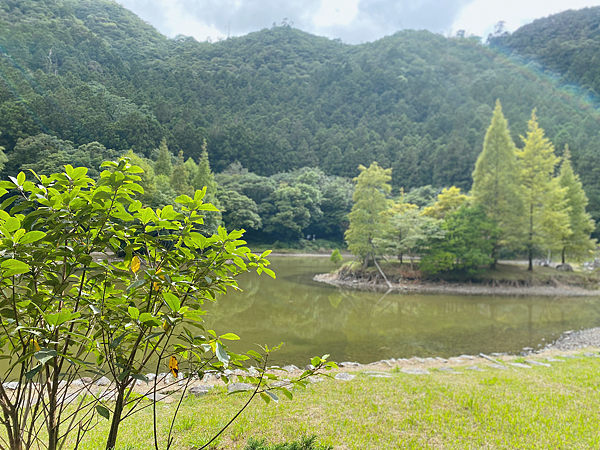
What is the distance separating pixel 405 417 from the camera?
2.96 m

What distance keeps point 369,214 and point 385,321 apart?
8322mm

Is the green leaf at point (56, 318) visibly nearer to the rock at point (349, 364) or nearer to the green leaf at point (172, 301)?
the green leaf at point (172, 301)

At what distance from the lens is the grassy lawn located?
8.16 ft

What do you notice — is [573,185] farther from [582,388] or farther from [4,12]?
[4,12]

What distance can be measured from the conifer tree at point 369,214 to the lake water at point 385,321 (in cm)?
324

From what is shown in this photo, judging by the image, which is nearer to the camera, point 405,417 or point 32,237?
point 32,237

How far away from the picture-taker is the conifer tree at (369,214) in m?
16.7

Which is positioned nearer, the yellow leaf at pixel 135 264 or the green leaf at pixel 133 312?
the green leaf at pixel 133 312

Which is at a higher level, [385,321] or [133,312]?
[133,312]

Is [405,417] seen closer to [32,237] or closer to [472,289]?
[32,237]

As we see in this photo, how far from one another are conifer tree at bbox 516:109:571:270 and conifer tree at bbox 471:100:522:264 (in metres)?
0.47

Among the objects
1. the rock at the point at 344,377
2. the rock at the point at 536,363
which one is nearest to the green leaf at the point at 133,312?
the rock at the point at 344,377

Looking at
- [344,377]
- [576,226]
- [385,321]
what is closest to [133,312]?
[344,377]

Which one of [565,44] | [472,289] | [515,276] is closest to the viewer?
[472,289]
